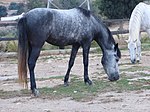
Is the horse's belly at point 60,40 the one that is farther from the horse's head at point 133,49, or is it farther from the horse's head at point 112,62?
the horse's head at point 133,49

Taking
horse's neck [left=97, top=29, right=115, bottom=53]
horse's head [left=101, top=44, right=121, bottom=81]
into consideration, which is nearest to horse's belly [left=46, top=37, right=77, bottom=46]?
horse's neck [left=97, top=29, right=115, bottom=53]

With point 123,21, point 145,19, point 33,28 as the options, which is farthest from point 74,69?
point 123,21

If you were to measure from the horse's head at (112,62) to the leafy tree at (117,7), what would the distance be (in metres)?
15.7

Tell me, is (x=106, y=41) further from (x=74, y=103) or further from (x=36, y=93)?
(x=74, y=103)

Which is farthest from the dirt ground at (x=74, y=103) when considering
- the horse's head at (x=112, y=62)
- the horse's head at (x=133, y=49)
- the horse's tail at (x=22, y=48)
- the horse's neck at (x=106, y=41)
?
the horse's head at (x=133, y=49)

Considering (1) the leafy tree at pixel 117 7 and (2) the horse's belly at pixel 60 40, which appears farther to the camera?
(1) the leafy tree at pixel 117 7

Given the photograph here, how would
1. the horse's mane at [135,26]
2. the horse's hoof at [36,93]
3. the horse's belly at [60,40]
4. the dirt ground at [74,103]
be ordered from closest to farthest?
the dirt ground at [74,103]
the horse's hoof at [36,93]
the horse's belly at [60,40]
the horse's mane at [135,26]

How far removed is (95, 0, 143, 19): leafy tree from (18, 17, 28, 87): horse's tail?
55.6 ft

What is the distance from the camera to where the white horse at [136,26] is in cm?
1343

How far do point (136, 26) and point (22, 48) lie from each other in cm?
564

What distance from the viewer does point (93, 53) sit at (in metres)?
17.8

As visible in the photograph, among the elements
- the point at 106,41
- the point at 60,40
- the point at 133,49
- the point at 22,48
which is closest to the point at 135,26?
the point at 133,49

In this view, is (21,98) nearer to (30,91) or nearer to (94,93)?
(30,91)

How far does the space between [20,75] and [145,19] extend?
6.52 m
